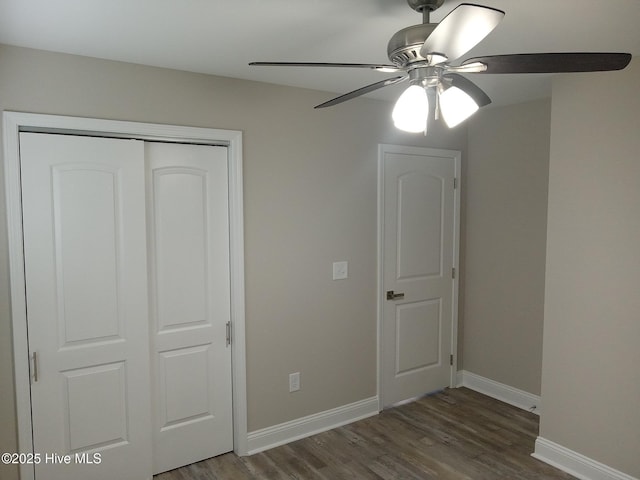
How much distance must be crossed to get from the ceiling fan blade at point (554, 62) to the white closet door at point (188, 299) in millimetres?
1801

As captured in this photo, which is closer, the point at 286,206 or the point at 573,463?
the point at 573,463

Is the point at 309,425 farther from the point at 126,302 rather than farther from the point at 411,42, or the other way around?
the point at 411,42

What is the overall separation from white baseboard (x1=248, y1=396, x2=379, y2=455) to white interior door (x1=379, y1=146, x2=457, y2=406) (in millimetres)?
214

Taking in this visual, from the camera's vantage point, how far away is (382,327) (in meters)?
3.56

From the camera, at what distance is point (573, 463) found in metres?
2.74

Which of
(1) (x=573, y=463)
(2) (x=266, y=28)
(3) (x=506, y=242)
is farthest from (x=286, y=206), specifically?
(1) (x=573, y=463)

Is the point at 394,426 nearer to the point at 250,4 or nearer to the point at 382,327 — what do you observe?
the point at 382,327

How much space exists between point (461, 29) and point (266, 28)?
1.09 meters

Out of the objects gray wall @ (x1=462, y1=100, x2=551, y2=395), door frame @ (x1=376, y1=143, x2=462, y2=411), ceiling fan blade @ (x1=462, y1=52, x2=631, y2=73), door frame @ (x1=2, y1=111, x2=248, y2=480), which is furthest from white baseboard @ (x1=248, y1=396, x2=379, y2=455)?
ceiling fan blade @ (x1=462, y1=52, x2=631, y2=73)

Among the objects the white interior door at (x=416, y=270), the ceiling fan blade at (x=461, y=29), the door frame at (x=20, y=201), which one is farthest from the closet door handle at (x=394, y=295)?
the ceiling fan blade at (x=461, y=29)

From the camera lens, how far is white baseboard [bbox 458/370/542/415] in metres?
3.57

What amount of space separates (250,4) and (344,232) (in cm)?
184

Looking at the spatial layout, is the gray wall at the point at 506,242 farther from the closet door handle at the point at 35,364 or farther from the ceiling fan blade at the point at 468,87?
the closet door handle at the point at 35,364

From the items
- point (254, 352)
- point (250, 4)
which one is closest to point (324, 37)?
point (250, 4)
